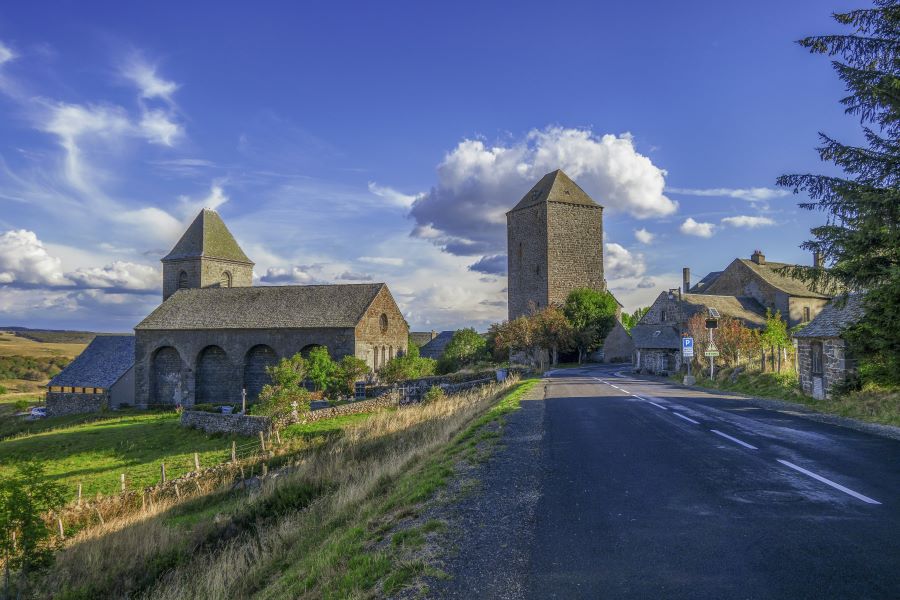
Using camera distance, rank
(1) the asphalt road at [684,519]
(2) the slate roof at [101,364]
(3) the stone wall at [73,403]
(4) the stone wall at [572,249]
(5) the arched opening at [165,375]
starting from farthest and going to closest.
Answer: (4) the stone wall at [572,249]
(2) the slate roof at [101,364]
(3) the stone wall at [73,403]
(5) the arched opening at [165,375]
(1) the asphalt road at [684,519]

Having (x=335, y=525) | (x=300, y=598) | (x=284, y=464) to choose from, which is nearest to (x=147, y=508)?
(x=284, y=464)

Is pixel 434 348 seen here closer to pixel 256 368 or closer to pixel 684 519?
pixel 256 368

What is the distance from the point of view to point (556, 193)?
235ft

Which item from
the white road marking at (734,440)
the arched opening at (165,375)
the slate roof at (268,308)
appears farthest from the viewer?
the arched opening at (165,375)

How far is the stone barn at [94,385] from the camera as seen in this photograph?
5022 cm

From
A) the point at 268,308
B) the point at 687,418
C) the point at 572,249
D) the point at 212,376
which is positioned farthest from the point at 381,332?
the point at 687,418

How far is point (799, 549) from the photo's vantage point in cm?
523

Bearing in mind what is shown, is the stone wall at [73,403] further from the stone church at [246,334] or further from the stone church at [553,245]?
the stone church at [553,245]

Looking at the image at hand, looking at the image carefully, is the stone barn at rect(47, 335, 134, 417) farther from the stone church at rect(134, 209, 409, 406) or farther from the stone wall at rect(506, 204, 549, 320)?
the stone wall at rect(506, 204, 549, 320)

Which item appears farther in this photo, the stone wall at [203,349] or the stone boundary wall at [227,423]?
the stone wall at [203,349]

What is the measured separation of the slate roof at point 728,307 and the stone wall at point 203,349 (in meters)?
26.5

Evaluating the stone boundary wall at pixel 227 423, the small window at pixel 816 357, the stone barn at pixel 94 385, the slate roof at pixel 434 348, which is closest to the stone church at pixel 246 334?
the stone barn at pixel 94 385

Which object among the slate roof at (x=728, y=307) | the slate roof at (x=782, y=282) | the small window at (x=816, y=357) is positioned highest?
the slate roof at (x=782, y=282)

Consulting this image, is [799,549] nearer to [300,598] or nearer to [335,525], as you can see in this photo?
[300,598]
